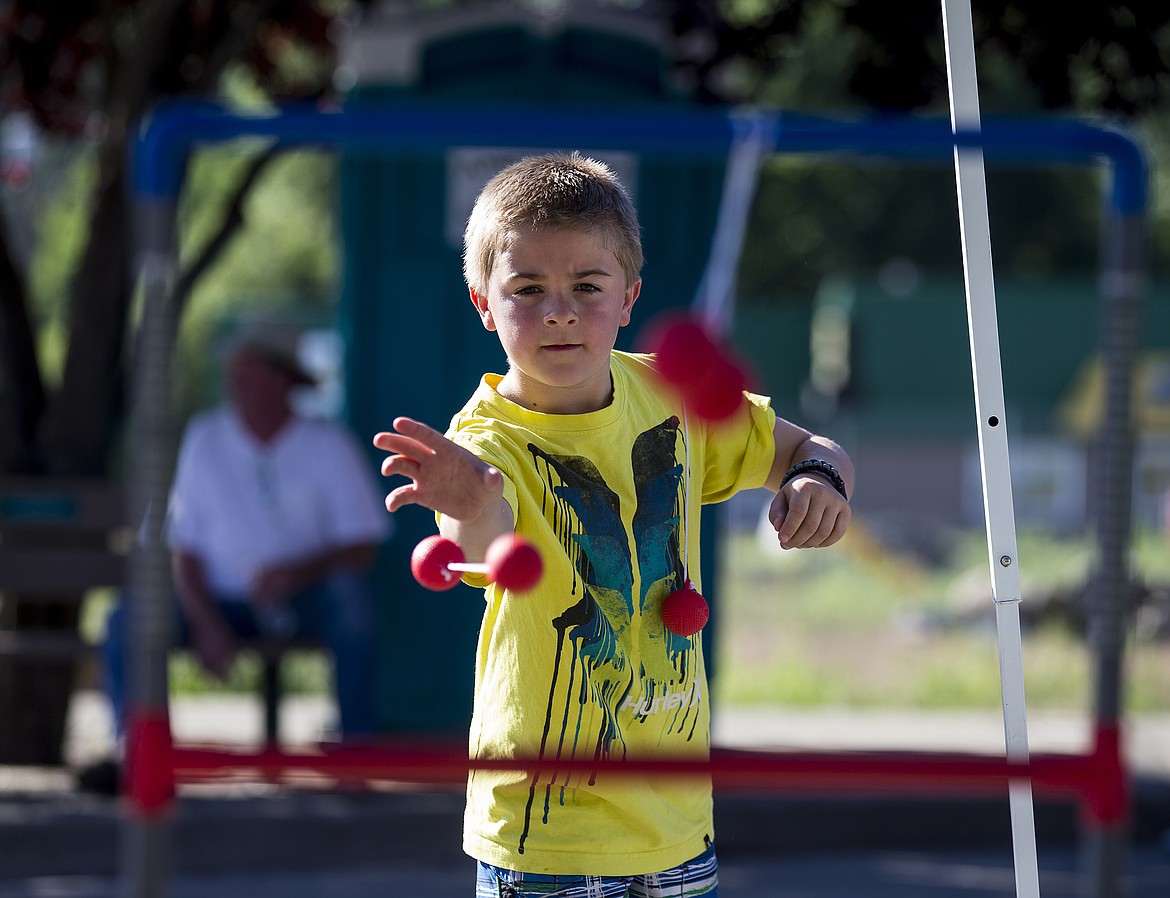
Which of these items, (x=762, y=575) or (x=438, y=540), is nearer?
(x=438, y=540)

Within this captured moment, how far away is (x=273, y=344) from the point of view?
204 inches

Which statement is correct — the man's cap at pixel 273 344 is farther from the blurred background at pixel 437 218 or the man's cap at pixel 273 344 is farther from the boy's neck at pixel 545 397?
the boy's neck at pixel 545 397

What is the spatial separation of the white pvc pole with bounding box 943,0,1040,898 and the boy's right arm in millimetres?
716

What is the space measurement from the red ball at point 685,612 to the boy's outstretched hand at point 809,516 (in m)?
0.13

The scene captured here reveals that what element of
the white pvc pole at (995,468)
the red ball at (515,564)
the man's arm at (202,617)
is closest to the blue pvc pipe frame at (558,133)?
the white pvc pole at (995,468)

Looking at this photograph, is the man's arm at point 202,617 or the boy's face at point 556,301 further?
the man's arm at point 202,617

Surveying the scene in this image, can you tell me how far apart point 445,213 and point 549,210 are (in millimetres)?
2956

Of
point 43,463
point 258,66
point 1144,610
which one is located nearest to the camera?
point 43,463

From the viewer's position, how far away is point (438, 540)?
6.17 feet

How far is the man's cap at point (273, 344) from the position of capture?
516 centimetres

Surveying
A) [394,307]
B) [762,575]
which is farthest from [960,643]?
[394,307]

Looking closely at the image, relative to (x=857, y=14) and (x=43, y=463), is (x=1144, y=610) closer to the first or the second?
(x=857, y=14)

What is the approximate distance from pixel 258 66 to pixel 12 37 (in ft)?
2.83

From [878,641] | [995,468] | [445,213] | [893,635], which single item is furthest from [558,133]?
[893,635]
